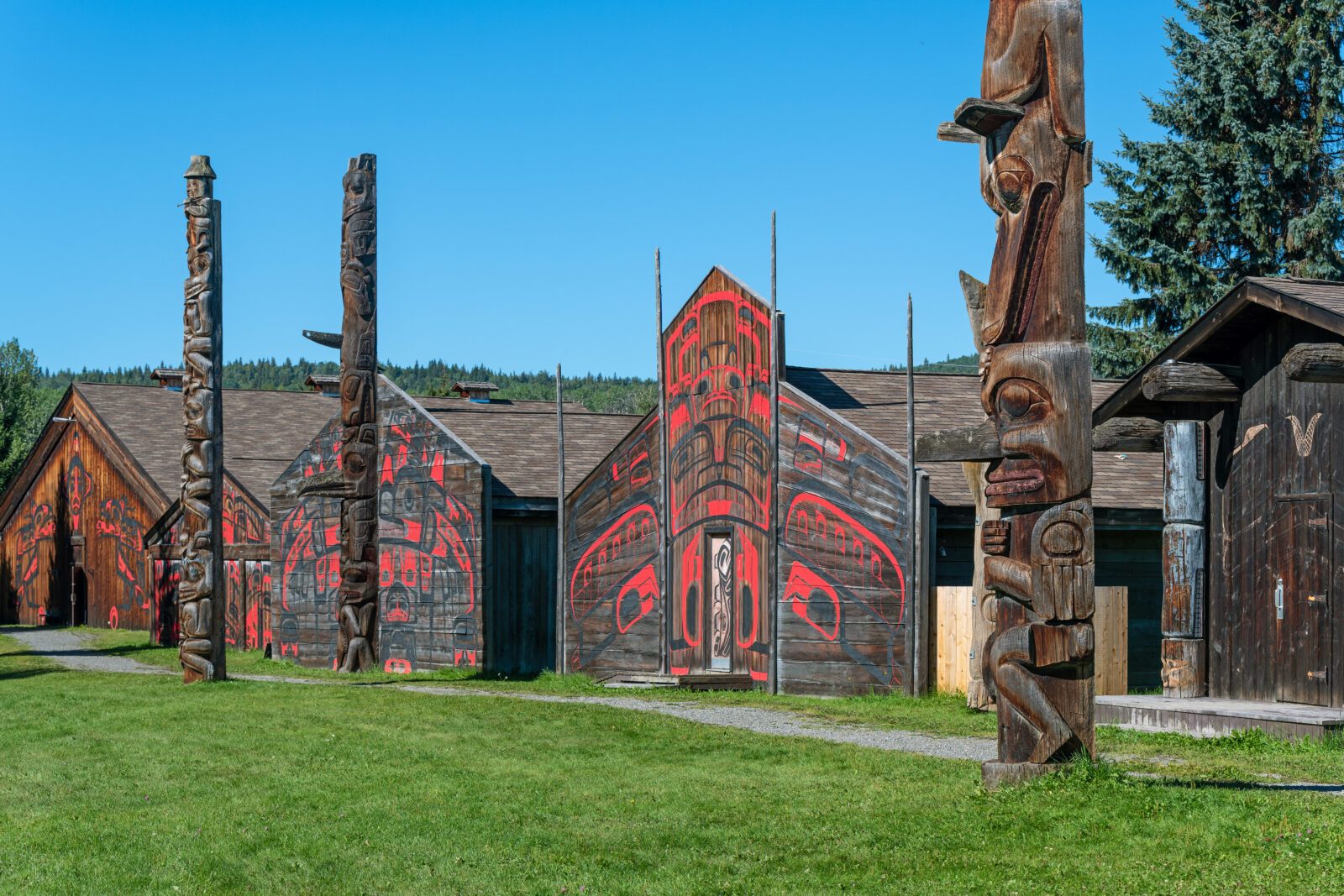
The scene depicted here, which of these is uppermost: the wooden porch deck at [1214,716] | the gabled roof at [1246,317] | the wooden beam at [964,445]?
the gabled roof at [1246,317]

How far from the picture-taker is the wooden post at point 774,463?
2344 centimetres

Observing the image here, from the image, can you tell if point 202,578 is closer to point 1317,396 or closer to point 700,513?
point 700,513

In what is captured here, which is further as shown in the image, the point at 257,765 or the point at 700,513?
the point at 700,513

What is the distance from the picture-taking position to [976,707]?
1958 cm

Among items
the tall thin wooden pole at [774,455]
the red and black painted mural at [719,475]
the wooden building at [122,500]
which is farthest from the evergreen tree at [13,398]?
the tall thin wooden pole at [774,455]

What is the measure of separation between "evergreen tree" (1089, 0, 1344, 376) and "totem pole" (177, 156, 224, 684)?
22.9 m

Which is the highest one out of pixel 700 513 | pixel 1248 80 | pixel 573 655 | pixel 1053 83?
pixel 1248 80

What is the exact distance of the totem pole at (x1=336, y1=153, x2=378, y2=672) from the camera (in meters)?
26.5

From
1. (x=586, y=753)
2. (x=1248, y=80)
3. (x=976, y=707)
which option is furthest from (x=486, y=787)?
(x=1248, y=80)

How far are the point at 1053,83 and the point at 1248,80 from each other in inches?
1125

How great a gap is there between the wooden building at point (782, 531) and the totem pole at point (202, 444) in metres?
6.17

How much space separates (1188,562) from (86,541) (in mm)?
38117

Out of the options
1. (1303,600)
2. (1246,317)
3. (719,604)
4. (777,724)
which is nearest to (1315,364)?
(1246,317)

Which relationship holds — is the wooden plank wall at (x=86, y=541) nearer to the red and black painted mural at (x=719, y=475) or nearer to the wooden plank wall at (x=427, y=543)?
the wooden plank wall at (x=427, y=543)
